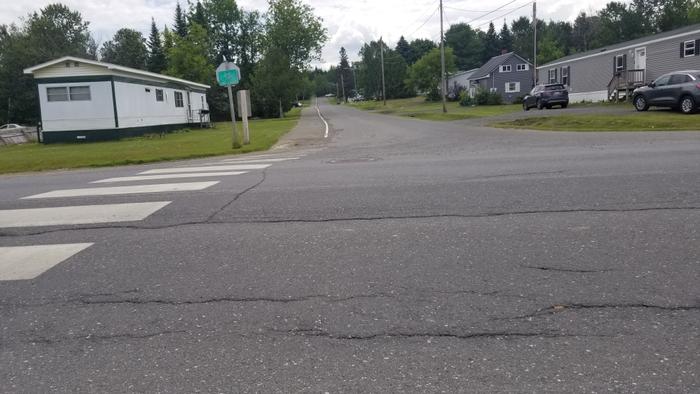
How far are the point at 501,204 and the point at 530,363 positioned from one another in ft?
12.5

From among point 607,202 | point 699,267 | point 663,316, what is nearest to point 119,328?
point 663,316

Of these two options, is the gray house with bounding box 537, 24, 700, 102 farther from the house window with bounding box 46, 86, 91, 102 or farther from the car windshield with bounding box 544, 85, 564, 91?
the house window with bounding box 46, 86, 91, 102

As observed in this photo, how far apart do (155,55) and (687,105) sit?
233 ft

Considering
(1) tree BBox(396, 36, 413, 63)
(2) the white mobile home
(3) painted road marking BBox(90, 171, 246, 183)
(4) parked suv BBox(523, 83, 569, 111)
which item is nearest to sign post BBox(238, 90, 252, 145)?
(3) painted road marking BBox(90, 171, 246, 183)

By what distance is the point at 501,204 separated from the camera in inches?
268

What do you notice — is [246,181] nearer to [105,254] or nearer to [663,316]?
[105,254]

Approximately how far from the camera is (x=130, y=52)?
83125mm

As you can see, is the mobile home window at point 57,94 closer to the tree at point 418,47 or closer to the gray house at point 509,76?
the gray house at point 509,76

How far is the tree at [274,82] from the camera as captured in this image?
2395 inches

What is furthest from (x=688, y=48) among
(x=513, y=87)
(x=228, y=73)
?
(x=513, y=87)

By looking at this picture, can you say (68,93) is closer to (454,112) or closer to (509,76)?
(454,112)

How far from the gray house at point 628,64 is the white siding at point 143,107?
91.2 feet

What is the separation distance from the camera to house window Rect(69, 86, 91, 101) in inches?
1118

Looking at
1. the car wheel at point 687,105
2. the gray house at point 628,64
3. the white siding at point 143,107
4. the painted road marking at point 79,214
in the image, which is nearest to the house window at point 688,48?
the gray house at point 628,64
